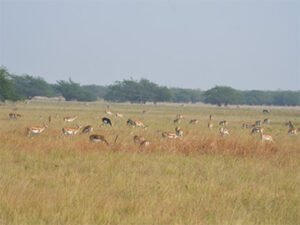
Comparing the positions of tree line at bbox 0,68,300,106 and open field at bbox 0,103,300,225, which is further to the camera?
tree line at bbox 0,68,300,106

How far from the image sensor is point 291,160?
1238 cm

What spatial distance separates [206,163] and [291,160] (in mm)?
2288

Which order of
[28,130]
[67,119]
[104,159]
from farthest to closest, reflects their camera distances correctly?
[67,119]
[28,130]
[104,159]

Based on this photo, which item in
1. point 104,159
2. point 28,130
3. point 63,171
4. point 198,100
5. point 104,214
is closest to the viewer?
point 104,214

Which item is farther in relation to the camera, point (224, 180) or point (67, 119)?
point (67, 119)

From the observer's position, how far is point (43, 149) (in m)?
12.2

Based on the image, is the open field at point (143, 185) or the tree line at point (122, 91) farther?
the tree line at point (122, 91)

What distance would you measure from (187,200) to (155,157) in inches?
177

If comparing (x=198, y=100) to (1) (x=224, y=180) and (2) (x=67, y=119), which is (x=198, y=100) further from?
(1) (x=224, y=180)

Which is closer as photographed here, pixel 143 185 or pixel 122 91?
pixel 143 185

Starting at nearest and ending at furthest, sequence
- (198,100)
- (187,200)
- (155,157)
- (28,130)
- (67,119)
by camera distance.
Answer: (187,200)
(155,157)
(28,130)
(67,119)
(198,100)

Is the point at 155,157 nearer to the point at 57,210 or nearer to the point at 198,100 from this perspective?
the point at 57,210

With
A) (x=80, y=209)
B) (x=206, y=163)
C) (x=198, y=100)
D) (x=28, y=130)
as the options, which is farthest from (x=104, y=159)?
(x=198, y=100)

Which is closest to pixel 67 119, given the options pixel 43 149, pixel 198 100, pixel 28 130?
pixel 28 130
